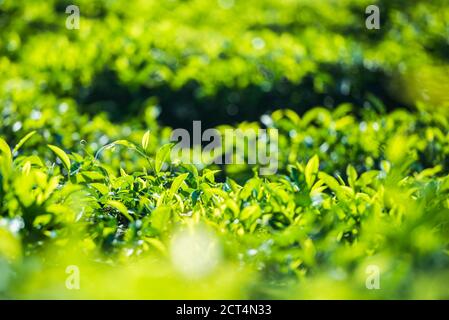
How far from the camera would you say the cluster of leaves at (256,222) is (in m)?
1.90

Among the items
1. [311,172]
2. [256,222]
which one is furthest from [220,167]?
[256,222]

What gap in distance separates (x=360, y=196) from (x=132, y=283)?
127cm

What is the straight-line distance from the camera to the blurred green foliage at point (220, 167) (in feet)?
6.19

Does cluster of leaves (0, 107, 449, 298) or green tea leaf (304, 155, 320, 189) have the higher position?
green tea leaf (304, 155, 320, 189)

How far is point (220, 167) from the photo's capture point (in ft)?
15.3

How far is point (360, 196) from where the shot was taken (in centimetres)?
254

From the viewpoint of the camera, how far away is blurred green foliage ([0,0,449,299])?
1.89 m

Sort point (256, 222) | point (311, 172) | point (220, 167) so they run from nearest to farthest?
1. point (256, 222)
2. point (311, 172)
3. point (220, 167)

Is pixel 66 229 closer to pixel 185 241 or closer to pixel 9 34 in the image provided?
pixel 185 241

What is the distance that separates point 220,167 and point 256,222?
93.4 inches

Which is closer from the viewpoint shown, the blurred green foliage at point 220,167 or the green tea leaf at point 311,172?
the blurred green foliage at point 220,167

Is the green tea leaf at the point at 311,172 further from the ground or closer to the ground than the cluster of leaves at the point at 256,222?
further from the ground

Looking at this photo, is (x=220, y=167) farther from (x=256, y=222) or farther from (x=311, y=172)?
(x=256, y=222)

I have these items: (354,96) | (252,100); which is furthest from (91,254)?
(354,96)
